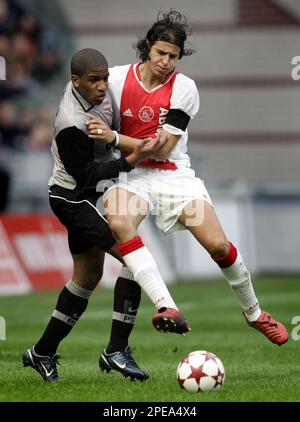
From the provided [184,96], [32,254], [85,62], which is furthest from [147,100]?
[32,254]

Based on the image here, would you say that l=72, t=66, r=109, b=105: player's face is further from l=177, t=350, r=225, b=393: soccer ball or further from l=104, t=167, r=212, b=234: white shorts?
l=177, t=350, r=225, b=393: soccer ball

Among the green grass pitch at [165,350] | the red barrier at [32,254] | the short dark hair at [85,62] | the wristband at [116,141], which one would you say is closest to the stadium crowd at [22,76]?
the red barrier at [32,254]

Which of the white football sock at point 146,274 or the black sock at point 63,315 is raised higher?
the white football sock at point 146,274

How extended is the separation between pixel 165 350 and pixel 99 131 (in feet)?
10.7

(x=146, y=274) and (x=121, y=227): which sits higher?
(x=121, y=227)

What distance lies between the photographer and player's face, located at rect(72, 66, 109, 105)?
7.80 m

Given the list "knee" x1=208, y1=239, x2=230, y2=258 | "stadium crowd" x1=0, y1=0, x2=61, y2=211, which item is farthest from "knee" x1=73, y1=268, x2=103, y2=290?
"stadium crowd" x1=0, y1=0, x2=61, y2=211

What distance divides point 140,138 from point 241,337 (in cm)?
404

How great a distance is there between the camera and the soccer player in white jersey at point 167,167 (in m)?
8.12

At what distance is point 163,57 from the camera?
8133 millimetres

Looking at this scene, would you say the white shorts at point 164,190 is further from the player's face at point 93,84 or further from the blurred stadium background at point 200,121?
the blurred stadium background at point 200,121

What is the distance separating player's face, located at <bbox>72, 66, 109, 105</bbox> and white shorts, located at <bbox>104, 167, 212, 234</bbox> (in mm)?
692

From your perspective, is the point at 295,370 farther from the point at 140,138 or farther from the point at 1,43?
the point at 1,43

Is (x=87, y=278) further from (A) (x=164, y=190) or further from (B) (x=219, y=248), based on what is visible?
(B) (x=219, y=248)
